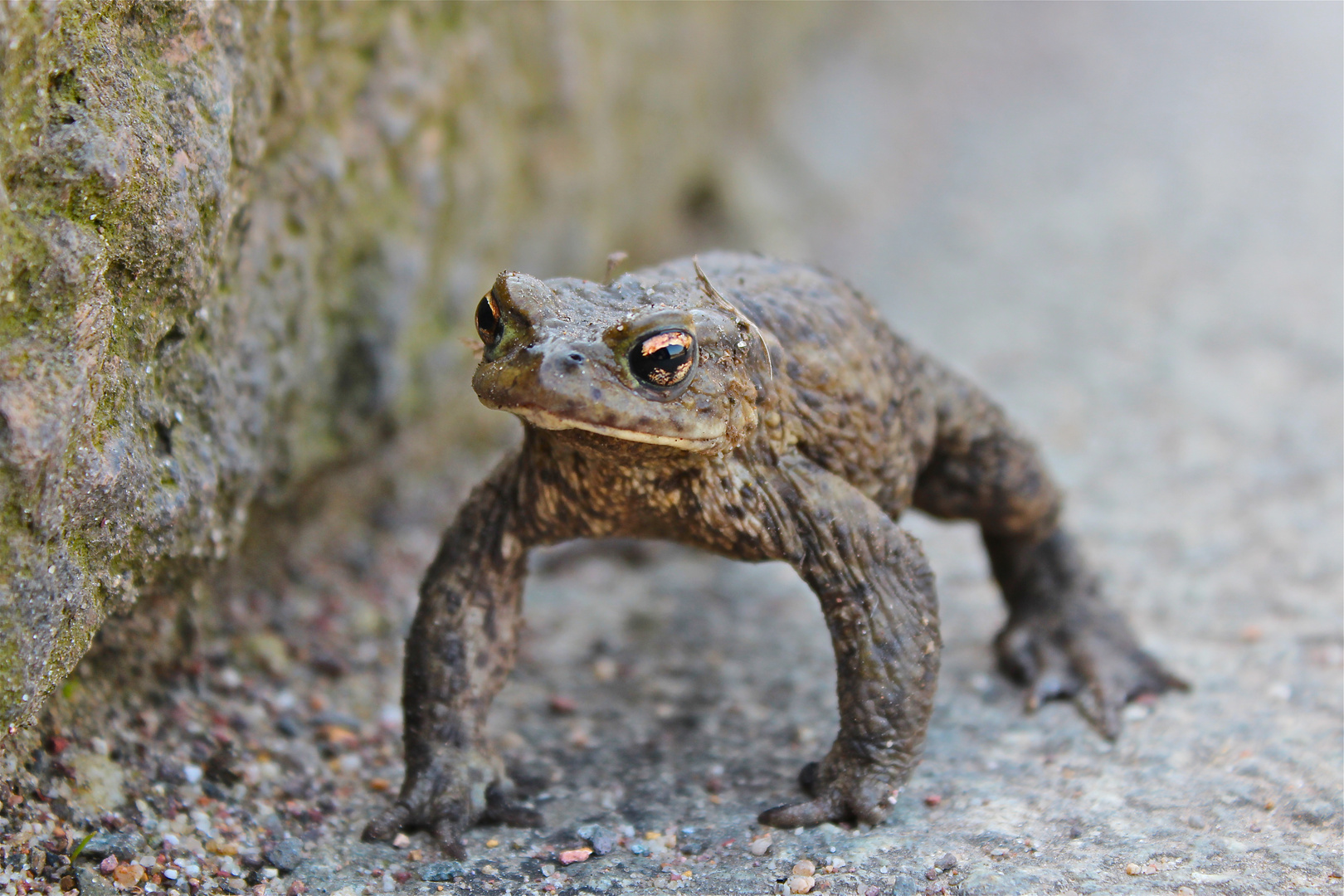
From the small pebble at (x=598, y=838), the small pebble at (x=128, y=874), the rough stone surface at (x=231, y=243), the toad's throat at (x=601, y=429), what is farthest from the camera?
the small pebble at (x=598, y=838)

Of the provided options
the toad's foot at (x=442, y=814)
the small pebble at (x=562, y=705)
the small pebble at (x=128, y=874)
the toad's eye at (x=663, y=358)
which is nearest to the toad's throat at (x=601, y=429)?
the toad's eye at (x=663, y=358)

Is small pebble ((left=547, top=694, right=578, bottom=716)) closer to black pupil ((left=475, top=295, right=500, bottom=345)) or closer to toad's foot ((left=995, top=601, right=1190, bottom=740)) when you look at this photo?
toad's foot ((left=995, top=601, right=1190, bottom=740))

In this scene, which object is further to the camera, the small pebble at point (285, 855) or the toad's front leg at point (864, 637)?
the toad's front leg at point (864, 637)

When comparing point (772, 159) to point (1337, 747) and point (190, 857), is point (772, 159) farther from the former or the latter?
point (190, 857)

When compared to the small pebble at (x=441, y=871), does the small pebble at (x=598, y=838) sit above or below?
above

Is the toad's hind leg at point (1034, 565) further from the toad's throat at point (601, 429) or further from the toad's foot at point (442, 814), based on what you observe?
the toad's foot at point (442, 814)

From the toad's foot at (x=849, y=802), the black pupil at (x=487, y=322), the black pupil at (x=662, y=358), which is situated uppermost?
the black pupil at (x=487, y=322)

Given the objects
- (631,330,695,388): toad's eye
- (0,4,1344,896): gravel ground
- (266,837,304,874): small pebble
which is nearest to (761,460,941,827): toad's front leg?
(0,4,1344,896): gravel ground

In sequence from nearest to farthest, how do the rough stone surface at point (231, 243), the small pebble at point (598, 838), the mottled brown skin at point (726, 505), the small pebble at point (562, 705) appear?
the rough stone surface at point (231, 243) → the mottled brown skin at point (726, 505) → the small pebble at point (598, 838) → the small pebble at point (562, 705)

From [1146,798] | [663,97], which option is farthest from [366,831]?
[663,97]
